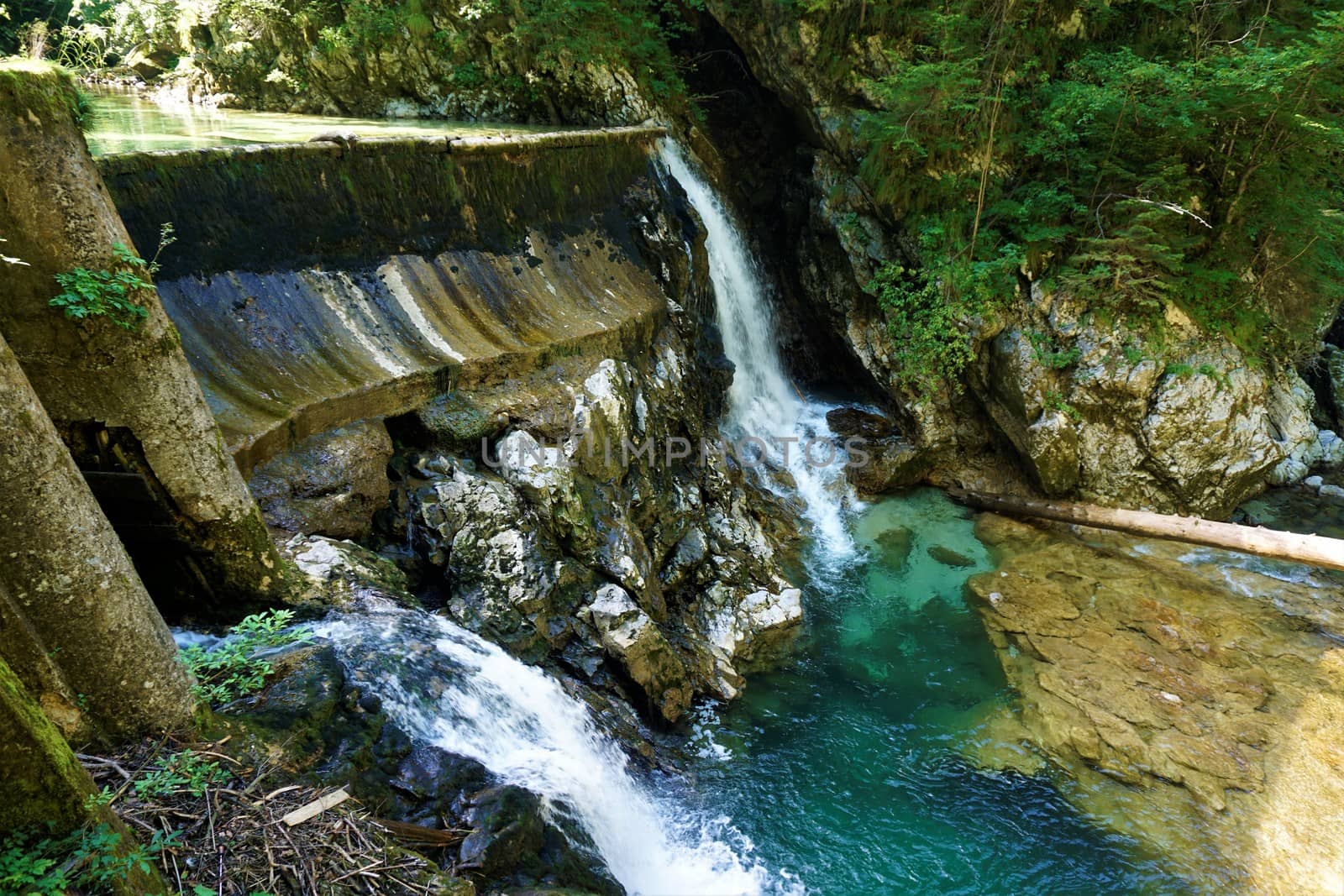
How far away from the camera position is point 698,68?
13422mm

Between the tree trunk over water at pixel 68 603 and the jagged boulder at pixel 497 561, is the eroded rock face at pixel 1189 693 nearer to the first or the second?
the jagged boulder at pixel 497 561

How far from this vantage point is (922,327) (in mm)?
10414

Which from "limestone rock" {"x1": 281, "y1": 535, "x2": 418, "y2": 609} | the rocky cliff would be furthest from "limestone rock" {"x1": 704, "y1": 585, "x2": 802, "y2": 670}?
"limestone rock" {"x1": 281, "y1": 535, "x2": 418, "y2": 609}

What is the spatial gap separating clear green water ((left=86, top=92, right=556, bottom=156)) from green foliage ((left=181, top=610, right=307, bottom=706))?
578cm

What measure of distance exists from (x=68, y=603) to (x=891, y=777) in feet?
19.9

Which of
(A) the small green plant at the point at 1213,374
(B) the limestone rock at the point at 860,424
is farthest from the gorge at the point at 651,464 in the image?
(B) the limestone rock at the point at 860,424

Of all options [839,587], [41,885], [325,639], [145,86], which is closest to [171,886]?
[41,885]

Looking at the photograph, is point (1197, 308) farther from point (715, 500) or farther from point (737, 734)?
point (737, 734)

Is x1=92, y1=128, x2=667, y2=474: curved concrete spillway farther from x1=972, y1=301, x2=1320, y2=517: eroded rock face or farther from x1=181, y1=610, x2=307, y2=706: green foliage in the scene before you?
x1=972, y1=301, x2=1320, y2=517: eroded rock face

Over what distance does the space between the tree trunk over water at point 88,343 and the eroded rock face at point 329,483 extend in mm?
815

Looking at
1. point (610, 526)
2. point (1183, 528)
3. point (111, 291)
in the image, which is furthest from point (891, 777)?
point (111, 291)

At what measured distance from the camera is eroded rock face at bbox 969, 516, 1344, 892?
5855mm

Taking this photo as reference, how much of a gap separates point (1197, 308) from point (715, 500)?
7187 millimetres

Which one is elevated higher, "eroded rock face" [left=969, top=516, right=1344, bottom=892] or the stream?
the stream
